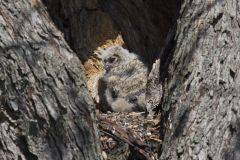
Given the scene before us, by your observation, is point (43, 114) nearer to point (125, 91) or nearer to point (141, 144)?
point (141, 144)

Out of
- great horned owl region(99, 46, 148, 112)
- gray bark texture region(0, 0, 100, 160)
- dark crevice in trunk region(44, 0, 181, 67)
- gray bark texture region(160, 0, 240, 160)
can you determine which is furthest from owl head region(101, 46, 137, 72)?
gray bark texture region(0, 0, 100, 160)

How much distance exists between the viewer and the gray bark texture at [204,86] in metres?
4.08

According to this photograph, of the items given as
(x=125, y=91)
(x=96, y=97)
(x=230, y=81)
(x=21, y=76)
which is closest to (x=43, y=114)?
(x=21, y=76)

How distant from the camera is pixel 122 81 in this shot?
613 cm

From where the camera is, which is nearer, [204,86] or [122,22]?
[204,86]

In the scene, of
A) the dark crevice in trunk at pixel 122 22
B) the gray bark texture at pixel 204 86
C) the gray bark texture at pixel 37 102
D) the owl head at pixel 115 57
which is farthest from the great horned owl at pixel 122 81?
the gray bark texture at pixel 37 102

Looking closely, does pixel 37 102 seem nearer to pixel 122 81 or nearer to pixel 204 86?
pixel 204 86

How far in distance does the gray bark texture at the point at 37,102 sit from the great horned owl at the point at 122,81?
171 centimetres

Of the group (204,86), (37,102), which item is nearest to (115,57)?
(204,86)

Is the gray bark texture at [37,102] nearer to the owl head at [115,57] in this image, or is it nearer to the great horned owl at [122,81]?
the great horned owl at [122,81]

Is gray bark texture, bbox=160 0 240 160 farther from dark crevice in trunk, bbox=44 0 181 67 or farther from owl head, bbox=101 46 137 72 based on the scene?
dark crevice in trunk, bbox=44 0 181 67

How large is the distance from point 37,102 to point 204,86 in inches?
46.5

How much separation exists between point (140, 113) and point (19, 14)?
1883 mm

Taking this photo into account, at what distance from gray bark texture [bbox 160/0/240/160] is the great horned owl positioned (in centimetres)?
102
